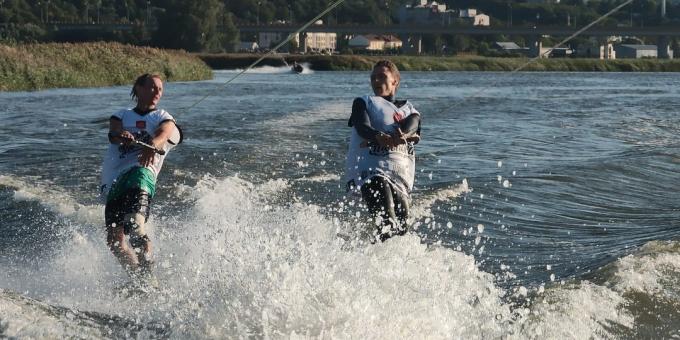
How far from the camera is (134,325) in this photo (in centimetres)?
684

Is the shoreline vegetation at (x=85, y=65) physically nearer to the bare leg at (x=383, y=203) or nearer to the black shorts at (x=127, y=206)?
the bare leg at (x=383, y=203)

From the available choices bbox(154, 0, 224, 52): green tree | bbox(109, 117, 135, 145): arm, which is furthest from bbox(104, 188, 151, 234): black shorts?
bbox(154, 0, 224, 52): green tree

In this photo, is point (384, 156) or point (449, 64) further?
point (449, 64)

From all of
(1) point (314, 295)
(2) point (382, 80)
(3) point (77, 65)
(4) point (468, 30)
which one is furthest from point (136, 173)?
(4) point (468, 30)

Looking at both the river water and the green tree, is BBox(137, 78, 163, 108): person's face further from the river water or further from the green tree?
the green tree

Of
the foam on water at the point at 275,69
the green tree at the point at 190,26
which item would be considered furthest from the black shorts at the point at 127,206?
the green tree at the point at 190,26

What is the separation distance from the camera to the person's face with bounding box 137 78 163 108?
842 cm

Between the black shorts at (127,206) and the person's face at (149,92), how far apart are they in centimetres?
67

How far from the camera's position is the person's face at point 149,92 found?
842cm

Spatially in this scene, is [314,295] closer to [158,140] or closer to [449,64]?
[158,140]

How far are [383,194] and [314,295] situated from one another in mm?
2205

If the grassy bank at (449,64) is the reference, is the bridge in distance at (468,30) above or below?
above

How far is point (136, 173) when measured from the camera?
27.5 ft

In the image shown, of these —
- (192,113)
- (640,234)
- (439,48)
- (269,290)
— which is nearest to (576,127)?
(192,113)
